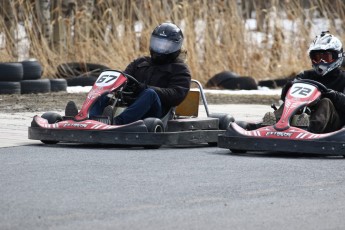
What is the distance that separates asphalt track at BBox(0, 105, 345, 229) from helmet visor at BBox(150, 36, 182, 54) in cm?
97

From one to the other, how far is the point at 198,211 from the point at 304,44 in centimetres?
1345

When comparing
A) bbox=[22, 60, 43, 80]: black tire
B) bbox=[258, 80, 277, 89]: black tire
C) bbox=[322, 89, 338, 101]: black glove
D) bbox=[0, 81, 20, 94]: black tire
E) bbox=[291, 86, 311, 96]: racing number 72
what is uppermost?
bbox=[291, 86, 311, 96]: racing number 72

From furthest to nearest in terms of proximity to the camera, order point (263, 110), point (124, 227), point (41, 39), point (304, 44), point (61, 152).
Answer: point (304, 44) → point (41, 39) → point (263, 110) → point (61, 152) → point (124, 227)

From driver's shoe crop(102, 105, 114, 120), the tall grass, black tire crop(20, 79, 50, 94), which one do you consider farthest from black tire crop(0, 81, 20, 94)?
driver's shoe crop(102, 105, 114, 120)

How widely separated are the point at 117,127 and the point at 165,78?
883mm

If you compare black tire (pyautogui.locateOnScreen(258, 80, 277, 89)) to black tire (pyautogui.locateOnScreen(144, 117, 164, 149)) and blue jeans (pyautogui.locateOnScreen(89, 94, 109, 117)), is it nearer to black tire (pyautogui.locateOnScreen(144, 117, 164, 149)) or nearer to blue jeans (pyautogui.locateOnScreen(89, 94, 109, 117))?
blue jeans (pyautogui.locateOnScreen(89, 94, 109, 117))

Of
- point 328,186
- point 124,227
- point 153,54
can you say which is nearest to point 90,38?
point 153,54

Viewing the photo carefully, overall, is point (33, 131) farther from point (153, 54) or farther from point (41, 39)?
point (41, 39)

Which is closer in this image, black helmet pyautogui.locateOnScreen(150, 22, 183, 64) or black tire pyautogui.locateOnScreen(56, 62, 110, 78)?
black helmet pyautogui.locateOnScreen(150, 22, 183, 64)

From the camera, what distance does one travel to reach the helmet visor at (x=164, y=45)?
11.1 metres

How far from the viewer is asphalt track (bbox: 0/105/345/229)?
668 centimetres

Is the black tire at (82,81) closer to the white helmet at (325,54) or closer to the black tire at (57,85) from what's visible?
the black tire at (57,85)

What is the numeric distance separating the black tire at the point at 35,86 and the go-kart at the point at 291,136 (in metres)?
6.50

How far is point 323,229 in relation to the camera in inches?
256
